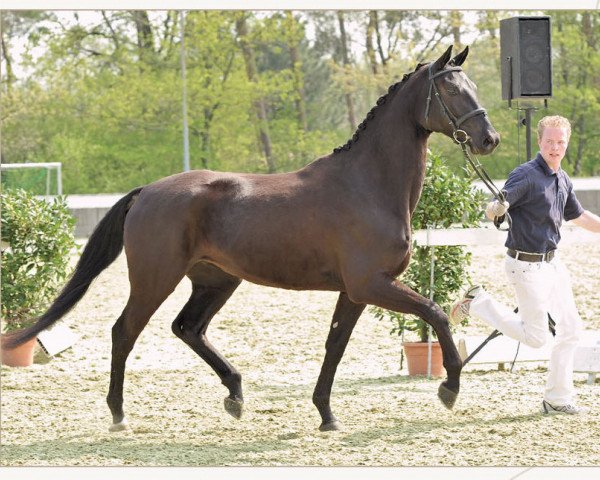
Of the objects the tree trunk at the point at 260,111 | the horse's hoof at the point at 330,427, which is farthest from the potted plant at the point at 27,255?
the tree trunk at the point at 260,111

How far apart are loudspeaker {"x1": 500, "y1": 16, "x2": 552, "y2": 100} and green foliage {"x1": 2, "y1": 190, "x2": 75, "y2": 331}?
373cm

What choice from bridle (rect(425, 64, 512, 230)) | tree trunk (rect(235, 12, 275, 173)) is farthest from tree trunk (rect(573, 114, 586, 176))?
bridle (rect(425, 64, 512, 230))

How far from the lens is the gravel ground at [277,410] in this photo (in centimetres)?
557

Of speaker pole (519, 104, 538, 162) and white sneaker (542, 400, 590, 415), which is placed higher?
speaker pole (519, 104, 538, 162)

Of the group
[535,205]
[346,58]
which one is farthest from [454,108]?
[346,58]

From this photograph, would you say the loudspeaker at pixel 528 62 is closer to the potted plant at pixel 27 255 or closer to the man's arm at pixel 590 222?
the man's arm at pixel 590 222

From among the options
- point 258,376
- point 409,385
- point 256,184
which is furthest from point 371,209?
point 258,376

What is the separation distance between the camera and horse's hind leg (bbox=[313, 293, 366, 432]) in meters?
6.23

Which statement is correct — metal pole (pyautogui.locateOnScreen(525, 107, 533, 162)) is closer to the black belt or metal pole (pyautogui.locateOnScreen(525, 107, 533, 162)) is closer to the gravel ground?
the black belt

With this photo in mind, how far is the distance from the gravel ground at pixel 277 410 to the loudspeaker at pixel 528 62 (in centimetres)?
199

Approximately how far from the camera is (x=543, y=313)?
20.4 feet

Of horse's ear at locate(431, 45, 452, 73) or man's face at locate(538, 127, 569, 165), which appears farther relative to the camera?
man's face at locate(538, 127, 569, 165)
